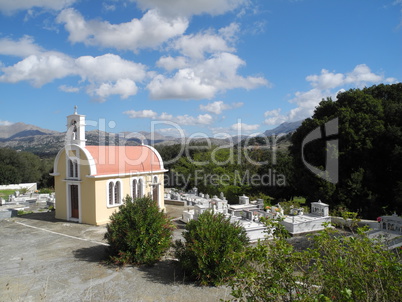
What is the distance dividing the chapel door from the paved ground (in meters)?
3.81

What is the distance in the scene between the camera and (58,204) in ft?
61.5

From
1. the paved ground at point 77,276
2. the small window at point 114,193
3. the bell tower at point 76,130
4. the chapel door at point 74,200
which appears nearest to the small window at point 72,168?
the chapel door at point 74,200

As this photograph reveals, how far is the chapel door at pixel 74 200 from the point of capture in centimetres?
1802

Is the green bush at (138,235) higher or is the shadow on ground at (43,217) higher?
the green bush at (138,235)

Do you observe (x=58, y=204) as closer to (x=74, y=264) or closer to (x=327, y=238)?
(x=74, y=264)

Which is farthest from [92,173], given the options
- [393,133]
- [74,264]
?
[393,133]

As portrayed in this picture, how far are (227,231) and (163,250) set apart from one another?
9.35ft

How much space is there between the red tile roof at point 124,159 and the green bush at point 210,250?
9.62 metres

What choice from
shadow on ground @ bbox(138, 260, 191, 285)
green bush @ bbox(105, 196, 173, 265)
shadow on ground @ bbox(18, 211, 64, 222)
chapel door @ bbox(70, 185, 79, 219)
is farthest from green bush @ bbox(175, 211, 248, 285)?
shadow on ground @ bbox(18, 211, 64, 222)

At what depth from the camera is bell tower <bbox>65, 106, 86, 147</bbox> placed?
1781cm

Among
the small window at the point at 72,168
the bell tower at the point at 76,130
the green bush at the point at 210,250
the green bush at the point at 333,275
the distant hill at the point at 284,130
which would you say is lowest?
the green bush at the point at 210,250

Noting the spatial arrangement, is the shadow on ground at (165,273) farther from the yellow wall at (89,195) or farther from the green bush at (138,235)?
the yellow wall at (89,195)

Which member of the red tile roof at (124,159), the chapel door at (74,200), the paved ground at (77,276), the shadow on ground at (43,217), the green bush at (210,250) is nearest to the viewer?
the paved ground at (77,276)

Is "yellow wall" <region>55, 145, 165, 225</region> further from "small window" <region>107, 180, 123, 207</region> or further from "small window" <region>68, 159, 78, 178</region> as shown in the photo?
"small window" <region>68, 159, 78, 178</region>
